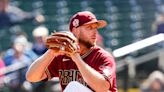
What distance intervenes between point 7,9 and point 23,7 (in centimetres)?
205

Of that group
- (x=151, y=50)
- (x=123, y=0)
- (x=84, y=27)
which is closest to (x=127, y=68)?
(x=151, y=50)

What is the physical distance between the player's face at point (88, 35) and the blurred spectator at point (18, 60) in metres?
4.19

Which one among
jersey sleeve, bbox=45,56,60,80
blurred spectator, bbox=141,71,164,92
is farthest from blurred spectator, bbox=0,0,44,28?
jersey sleeve, bbox=45,56,60,80

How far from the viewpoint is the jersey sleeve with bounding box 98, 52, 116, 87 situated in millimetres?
3920

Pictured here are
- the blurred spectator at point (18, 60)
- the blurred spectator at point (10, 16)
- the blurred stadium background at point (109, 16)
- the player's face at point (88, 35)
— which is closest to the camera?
the player's face at point (88, 35)

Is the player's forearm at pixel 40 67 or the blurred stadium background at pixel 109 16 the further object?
the blurred stadium background at pixel 109 16

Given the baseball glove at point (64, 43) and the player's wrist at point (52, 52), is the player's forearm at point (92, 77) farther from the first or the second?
the player's wrist at point (52, 52)

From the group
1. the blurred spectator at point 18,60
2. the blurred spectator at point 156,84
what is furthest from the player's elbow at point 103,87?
the blurred spectator at point 18,60

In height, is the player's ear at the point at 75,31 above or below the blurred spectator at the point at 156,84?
above

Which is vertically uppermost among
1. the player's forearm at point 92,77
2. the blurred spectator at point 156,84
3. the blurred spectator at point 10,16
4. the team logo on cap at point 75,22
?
the team logo on cap at point 75,22

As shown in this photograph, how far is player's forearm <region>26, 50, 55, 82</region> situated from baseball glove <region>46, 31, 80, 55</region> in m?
0.12

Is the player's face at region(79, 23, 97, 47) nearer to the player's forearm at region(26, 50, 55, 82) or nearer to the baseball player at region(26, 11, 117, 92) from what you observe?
the baseball player at region(26, 11, 117, 92)

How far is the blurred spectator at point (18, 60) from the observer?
8203mm

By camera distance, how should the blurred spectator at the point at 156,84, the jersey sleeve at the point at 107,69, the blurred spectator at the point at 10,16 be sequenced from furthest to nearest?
the blurred spectator at the point at 10,16
the blurred spectator at the point at 156,84
the jersey sleeve at the point at 107,69
